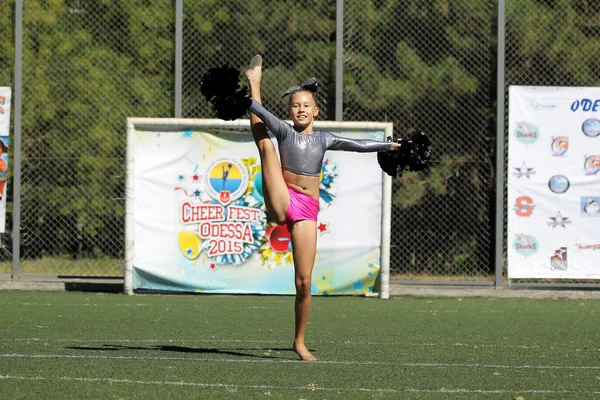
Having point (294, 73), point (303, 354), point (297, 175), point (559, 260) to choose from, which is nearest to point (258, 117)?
point (297, 175)

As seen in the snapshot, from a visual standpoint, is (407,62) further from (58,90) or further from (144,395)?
(144,395)

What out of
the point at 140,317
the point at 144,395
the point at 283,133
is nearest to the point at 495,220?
the point at 140,317

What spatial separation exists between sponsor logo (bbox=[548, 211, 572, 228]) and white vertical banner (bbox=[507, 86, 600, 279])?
1 cm

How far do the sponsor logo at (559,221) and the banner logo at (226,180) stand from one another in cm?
411

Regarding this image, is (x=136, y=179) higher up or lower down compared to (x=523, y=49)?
lower down

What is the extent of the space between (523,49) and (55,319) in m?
8.58

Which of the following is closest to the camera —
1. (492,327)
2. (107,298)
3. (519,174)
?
(492,327)

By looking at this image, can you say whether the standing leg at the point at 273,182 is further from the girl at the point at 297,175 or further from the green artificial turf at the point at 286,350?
the green artificial turf at the point at 286,350

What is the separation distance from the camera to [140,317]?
429 inches

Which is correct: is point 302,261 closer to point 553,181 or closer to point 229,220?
point 229,220

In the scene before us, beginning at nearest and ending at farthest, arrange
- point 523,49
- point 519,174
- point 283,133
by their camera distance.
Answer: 1. point 283,133
2. point 519,174
3. point 523,49

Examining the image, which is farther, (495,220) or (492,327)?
(495,220)

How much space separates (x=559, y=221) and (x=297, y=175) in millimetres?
7593

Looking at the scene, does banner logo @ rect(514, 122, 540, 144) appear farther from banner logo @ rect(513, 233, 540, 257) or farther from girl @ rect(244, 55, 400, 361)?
girl @ rect(244, 55, 400, 361)
